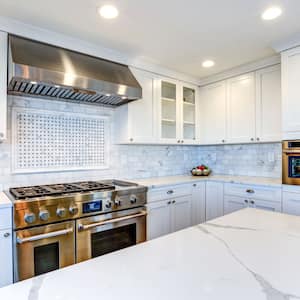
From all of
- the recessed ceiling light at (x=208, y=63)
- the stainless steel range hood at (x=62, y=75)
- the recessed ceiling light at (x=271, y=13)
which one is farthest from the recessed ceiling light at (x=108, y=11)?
the recessed ceiling light at (x=208, y=63)

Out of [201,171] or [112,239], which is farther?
[201,171]

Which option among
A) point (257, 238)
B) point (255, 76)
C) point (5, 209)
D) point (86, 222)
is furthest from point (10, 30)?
point (255, 76)

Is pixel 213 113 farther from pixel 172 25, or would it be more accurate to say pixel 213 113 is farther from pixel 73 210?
pixel 73 210

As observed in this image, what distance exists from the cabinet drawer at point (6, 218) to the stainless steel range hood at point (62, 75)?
3.19ft

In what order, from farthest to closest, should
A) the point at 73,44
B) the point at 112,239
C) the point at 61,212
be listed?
the point at 73,44, the point at 112,239, the point at 61,212

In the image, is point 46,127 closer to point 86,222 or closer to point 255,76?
point 86,222

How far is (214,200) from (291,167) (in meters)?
1.03

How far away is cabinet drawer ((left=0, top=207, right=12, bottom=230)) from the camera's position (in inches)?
69.4

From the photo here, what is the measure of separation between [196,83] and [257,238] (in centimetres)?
301

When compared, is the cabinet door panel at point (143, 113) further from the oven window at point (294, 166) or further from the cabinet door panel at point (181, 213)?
the oven window at point (294, 166)

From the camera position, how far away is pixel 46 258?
1.95m

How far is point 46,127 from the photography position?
258 cm

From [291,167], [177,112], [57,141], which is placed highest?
[177,112]

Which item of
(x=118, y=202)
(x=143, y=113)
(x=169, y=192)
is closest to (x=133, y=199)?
(x=118, y=202)
